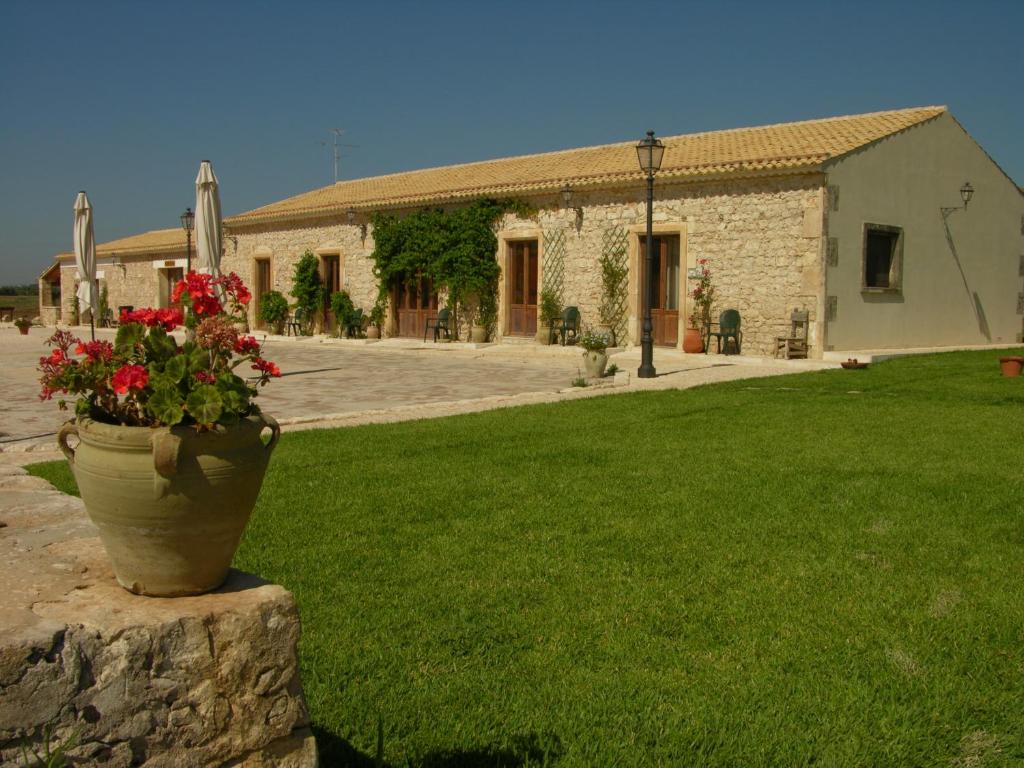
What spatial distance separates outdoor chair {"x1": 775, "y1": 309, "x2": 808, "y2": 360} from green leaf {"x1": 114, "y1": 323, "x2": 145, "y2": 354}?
14952mm

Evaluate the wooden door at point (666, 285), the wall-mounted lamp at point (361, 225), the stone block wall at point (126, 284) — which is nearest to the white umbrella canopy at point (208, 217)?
the wooden door at point (666, 285)

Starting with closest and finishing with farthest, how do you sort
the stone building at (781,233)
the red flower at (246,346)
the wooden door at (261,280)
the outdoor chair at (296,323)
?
the red flower at (246,346) → the stone building at (781,233) → the outdoor chair at (296,323) → the wooden door at (261,280)

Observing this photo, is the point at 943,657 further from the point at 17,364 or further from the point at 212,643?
the point at 17,364

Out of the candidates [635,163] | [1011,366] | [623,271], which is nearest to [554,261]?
[623,271]

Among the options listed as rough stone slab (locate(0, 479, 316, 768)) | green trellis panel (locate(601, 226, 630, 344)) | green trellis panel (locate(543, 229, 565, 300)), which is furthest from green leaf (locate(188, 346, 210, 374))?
green trellis panel (locate(543, 229, 565, 300))

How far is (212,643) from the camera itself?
2.17 m

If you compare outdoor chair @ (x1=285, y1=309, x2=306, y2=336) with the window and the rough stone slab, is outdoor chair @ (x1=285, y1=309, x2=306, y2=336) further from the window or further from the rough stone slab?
the rough stone slab

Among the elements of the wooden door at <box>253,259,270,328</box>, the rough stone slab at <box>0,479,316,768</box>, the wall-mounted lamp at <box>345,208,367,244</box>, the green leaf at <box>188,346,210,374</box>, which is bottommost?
the rough stone slab at <box>0,479,316,768</box>

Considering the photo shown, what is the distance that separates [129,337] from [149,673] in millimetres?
786

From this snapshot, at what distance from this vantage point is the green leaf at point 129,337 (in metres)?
2.30

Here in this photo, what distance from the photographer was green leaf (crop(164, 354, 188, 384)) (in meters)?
2.20

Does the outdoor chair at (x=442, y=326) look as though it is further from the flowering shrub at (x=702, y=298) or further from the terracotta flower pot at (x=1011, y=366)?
the terracotta flower pot at (x=1011, y=366)

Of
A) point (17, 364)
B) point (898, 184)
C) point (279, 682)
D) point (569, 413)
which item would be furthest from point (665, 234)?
point (279, 682)

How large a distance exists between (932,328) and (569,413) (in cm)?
1277
